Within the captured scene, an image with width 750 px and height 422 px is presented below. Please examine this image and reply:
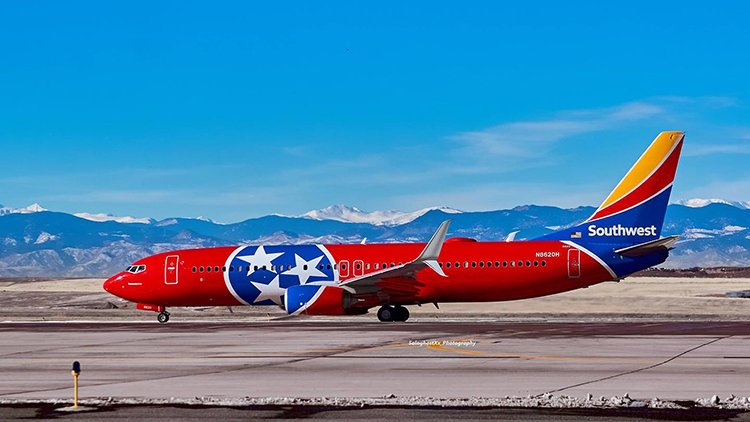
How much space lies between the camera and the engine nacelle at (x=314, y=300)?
38.8 metres

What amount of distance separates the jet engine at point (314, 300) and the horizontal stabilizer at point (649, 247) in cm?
1203

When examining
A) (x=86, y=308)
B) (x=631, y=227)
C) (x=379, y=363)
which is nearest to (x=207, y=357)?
(x=379, y=363)

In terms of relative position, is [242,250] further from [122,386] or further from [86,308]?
[122,386]

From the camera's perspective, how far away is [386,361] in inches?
907

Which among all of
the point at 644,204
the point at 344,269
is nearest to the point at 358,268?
the point at 344,269

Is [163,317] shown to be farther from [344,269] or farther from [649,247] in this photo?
[649,247]

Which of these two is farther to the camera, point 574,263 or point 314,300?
point 574,263

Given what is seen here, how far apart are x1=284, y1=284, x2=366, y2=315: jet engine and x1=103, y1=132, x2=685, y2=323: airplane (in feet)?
0.14

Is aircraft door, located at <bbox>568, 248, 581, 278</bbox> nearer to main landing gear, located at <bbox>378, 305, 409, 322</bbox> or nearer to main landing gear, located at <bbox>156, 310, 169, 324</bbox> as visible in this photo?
main landing gear, located at <bbox>378, 305, 409, 322</bbox>

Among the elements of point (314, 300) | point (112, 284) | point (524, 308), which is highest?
point (112, 284)

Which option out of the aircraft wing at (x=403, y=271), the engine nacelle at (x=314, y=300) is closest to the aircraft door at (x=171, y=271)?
the engine nacelle at (x=314, y=300)

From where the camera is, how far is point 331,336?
103 feet

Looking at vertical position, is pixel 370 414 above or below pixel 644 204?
below

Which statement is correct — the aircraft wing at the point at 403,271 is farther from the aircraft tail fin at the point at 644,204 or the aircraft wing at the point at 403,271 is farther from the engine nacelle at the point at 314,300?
the aircraft tail fin at the point at 644,204
